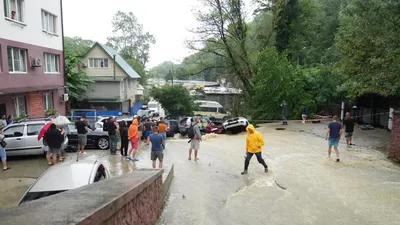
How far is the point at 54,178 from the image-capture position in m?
6.59

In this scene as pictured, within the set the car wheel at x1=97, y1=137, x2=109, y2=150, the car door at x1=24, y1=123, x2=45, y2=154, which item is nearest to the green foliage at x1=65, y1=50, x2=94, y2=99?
the car wheel at x1=97, y1=137, x2=109, y2=150

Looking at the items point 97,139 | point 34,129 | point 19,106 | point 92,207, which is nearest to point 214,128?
point 97,139

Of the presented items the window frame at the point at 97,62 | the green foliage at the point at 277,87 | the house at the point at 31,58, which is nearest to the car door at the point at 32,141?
the house at the point at 31,58

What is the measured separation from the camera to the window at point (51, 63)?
23.3 meters

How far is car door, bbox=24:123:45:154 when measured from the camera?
43.8ft

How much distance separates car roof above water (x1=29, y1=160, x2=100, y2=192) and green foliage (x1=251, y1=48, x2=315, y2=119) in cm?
2281

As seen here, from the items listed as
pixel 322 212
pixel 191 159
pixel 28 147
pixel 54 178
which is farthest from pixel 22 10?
pixel 322 212

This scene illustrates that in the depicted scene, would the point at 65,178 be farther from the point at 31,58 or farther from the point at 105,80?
the point at 105,80

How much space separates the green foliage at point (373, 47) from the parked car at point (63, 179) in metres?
12.3

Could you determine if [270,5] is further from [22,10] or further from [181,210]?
[181,210]

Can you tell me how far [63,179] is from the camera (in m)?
6.54

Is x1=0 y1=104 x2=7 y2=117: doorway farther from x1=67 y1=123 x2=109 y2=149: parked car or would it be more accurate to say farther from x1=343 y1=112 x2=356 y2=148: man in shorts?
x1=343 y1=112 x2=356 y2=148: man in shorts

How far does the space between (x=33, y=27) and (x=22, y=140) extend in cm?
1042

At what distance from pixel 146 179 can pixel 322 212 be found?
4303mm
